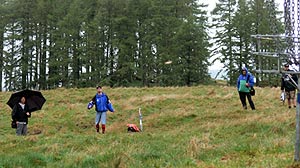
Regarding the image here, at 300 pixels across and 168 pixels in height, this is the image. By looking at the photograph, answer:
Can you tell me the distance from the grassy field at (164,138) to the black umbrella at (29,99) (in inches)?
50.8

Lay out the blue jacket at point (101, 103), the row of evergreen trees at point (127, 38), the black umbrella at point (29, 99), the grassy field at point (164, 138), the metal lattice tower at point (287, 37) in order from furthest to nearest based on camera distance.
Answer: the row of evergreen trees at point (127, 38)
the black umbrella at point (29, 99)
the blue jacket at point (101, 103)
the grassy field at point (164, 138)
the metal lattice tower at point (287, 37)

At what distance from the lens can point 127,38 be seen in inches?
1626

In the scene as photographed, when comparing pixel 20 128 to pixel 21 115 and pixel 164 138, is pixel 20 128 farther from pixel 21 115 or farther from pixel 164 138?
pixel 164 138

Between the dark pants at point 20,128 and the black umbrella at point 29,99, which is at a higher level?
the black umbrella at point 29,99

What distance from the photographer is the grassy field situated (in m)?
7.81

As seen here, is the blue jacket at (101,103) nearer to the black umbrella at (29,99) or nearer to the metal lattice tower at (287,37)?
the black umbrella at (29,99)

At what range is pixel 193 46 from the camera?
38.9m

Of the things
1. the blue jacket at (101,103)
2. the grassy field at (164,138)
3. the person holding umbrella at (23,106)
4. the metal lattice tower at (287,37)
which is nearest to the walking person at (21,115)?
the person holding umbrella at (23,106)

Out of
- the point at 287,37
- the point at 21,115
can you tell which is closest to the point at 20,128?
the point at 21,115

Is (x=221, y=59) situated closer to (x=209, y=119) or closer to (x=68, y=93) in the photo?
(x=68, y=93)

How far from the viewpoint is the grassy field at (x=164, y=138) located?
7.81m

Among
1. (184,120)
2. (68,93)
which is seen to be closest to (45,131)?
(184,120)

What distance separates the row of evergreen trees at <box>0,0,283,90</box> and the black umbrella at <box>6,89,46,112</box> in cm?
2514

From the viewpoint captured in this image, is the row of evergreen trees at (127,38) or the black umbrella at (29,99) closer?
the black umbrella at (29,99)
